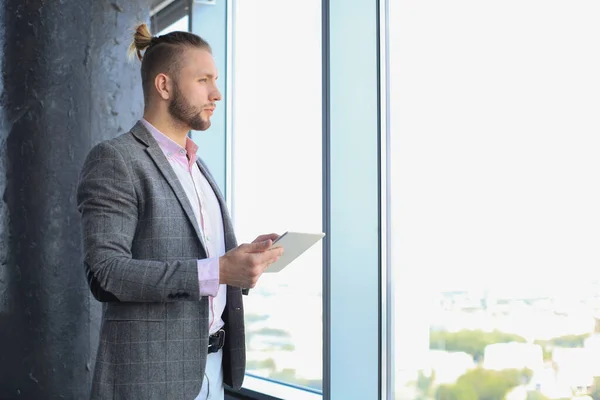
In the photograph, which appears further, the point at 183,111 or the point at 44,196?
the point at 44,196

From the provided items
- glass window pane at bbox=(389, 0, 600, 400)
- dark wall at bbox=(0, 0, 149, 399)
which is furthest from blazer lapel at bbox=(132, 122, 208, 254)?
dark wall at bbox=(0, 0, 149, 399)

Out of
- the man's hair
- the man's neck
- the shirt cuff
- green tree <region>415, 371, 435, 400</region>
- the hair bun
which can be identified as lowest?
green tree <region>415, 371, 435, 400</region>

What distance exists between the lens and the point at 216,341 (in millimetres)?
1996

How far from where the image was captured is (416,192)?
9.35 feet

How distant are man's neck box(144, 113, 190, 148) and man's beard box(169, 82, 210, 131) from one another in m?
0.02

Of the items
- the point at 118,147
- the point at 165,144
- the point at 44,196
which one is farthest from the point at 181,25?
the point at 118,147

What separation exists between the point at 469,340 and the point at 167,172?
127 centimetres

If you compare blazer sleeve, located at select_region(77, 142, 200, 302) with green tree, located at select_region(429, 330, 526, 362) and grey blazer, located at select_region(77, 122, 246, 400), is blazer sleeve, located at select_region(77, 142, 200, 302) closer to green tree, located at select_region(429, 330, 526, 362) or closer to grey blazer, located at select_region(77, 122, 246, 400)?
grey blazer, located at select_region(77, 122, 246, 400)

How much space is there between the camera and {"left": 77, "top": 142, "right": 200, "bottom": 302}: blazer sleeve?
1.77 meters

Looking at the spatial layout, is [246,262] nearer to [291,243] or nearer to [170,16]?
[291,243]

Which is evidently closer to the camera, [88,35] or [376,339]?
[376,339]

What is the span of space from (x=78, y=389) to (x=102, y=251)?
6.39 ft

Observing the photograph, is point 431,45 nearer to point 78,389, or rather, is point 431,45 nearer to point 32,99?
point 32,99

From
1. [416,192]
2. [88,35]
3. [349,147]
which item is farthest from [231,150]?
[416,192]
